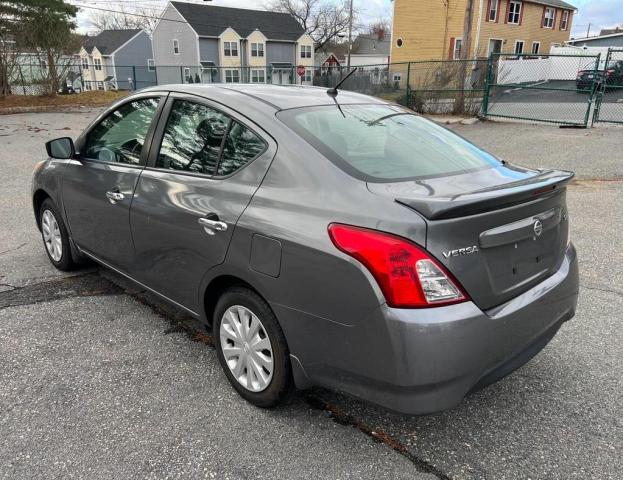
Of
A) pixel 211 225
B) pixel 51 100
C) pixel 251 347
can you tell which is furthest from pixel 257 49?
pixel 251 347

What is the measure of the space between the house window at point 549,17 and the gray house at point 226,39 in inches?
856

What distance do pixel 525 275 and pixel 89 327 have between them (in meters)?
2.88

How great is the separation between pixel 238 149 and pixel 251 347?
106cm

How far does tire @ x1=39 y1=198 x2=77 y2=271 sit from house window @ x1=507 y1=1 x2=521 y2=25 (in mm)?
40362

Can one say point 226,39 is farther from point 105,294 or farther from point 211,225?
point 211,225

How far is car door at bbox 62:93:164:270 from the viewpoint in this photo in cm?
333

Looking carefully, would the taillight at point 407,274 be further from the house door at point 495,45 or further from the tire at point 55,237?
the house door at point 495,45

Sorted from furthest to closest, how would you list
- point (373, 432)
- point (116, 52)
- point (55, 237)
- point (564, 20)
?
point (116, 52), point (564, 20), point (55, 237), point (373, 432)

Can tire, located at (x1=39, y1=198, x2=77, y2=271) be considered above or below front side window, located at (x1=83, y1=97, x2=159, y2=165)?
below

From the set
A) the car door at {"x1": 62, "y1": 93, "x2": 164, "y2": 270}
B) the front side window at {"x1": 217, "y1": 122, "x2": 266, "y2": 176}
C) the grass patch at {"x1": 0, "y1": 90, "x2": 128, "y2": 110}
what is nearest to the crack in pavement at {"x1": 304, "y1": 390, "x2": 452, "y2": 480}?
the front side window at {"x1": 217, "y1": 122, "x2": 266, "y2": 176}

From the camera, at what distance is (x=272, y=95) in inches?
116

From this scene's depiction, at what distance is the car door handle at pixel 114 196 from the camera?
3346 mm

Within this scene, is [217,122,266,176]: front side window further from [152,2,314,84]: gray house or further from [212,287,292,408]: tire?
[152,2,314,84]: gray house

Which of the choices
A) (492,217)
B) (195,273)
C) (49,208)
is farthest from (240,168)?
(49,208)
